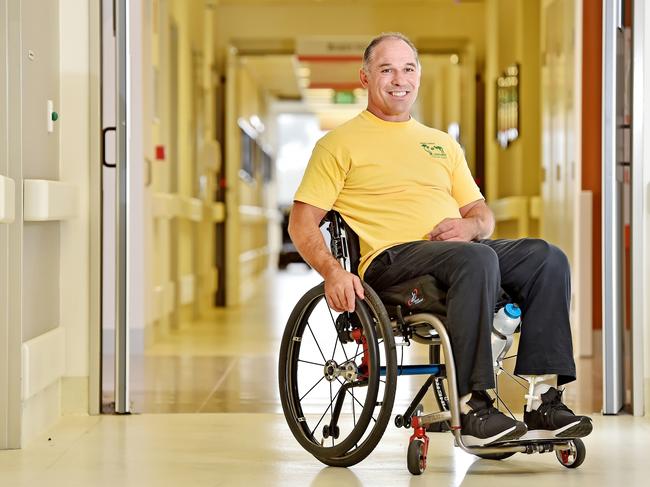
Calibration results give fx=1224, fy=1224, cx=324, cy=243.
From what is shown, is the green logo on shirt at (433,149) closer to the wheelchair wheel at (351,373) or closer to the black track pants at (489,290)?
the black track pants at (489,290)

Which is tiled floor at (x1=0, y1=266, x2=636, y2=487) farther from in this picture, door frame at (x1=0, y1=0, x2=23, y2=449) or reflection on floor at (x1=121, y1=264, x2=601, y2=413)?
door frame at (x1=0, y1=0, x2=23, y2=449)

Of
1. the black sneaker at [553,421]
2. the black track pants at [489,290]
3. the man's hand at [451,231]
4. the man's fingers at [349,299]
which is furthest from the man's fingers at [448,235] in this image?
the black sneaker at [553,421]

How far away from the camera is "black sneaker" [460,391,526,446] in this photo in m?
2.77

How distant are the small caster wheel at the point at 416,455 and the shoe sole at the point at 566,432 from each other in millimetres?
256

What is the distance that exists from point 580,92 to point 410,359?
1470 millimetres

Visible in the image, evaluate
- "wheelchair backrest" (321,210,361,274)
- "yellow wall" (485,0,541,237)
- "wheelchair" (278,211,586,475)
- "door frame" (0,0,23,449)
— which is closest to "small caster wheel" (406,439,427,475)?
"wheelchair" (278,211,586,475)

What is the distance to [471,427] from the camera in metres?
2.79

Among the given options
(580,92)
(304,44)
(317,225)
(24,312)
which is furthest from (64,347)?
(304,44)

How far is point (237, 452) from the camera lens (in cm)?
333

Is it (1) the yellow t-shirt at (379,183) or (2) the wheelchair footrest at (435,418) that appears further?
(1) the yellow t-shirt at (379,183)

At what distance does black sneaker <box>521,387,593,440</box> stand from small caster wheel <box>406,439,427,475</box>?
26 cm

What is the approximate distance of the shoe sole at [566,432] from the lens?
283cm

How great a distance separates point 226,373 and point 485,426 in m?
2.62

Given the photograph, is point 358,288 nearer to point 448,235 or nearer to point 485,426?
point 448,235
